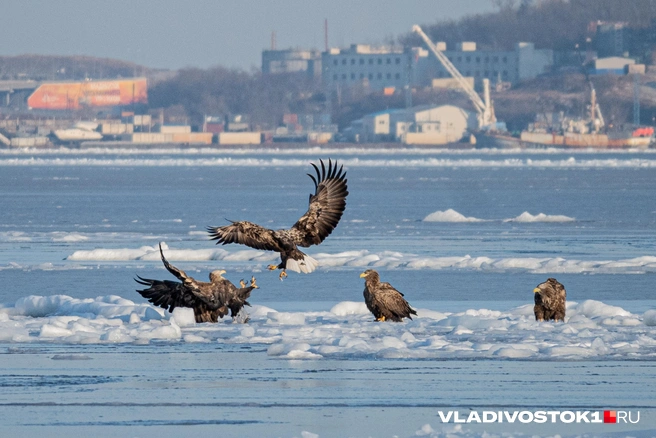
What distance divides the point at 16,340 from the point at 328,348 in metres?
2.62

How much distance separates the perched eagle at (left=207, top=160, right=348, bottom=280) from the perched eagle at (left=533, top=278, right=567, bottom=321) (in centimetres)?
190

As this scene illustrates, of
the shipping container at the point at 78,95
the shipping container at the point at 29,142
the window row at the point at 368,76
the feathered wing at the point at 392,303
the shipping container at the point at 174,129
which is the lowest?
the shipping container at the point at 29,142

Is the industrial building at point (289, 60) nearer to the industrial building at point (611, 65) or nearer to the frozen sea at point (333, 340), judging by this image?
the industrial building at point (611, 65)

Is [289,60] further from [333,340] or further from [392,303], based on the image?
[333,340]

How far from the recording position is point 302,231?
12.0 meters

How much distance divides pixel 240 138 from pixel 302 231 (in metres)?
135

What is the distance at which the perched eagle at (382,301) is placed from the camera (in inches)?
489

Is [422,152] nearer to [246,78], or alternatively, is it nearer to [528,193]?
[246,78]

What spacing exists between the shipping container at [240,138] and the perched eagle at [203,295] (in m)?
133

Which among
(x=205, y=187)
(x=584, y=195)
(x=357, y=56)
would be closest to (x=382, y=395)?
(x=584, y=195)

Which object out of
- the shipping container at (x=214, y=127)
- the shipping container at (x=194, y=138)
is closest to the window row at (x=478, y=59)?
the shipping container at (x=214, y=127)

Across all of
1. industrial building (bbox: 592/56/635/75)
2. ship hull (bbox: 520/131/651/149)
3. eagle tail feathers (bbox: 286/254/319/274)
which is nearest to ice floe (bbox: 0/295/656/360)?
eagle tail feathers (bbox: 286/254/319/274)

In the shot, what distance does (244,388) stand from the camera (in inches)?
371

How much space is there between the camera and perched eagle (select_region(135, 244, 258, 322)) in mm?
12430
